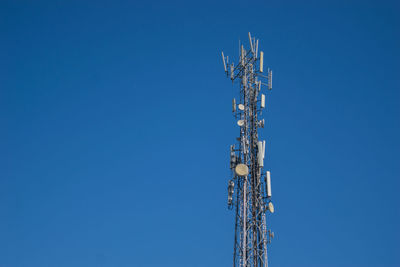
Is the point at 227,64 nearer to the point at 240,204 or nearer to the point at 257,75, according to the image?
the point at 257,75

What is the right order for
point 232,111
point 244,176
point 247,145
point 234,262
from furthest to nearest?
point 232,111
point 247,145
point 244,176
point 234,262

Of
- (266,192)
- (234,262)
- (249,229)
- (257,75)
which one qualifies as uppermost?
(257,75)

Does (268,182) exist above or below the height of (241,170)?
below

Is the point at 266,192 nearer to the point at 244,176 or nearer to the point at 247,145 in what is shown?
the point at 244,176

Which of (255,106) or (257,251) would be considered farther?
(255,106)

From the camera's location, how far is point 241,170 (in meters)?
22.7

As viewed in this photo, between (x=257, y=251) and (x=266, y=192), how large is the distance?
10.3 ft

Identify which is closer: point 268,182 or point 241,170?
point 241,170

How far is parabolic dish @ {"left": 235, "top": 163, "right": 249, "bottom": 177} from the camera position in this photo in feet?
74.2

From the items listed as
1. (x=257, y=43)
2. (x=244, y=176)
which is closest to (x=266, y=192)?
(x=244, y=176)

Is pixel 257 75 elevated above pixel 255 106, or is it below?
above

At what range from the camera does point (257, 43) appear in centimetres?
2667

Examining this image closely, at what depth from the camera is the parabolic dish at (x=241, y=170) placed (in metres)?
22.6

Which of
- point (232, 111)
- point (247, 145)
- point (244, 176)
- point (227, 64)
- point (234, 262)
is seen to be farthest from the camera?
point (227, 64)
